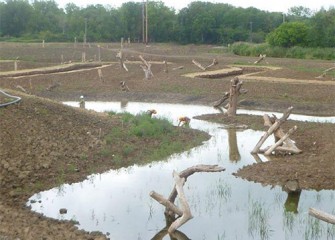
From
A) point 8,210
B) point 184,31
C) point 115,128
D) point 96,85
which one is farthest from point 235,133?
point 184,31

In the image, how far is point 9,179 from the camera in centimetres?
1245

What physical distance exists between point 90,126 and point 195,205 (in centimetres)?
646

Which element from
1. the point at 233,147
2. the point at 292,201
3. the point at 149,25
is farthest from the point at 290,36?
the point at 292,201

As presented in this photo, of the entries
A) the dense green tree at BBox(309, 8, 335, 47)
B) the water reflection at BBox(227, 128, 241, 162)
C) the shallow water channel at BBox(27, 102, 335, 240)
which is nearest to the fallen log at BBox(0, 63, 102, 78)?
the water reflection at BBox(227, 128, 241, 162)

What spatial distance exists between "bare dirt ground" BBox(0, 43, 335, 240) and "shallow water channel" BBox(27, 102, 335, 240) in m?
0.46

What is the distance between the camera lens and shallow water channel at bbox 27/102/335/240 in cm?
1021

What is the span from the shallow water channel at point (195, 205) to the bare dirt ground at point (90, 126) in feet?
1.51

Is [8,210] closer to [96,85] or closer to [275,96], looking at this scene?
[275,96]

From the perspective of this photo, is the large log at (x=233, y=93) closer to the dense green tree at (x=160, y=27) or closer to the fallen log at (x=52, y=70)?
the fallen log at (x=52, y=70)

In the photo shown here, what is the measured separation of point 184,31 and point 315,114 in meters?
59.9

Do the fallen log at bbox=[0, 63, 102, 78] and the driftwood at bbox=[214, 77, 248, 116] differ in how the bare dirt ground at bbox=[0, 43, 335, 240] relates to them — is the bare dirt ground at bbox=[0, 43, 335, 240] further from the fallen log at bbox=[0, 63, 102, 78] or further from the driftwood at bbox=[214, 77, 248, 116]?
the fallen log at bbox=[0, 63, 102, 78]

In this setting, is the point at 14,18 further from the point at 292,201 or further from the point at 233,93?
the point at 292,201

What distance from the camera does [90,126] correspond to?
56.4 feet

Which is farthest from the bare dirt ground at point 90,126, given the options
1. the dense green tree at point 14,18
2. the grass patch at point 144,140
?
the dense green tree at point 14,18
